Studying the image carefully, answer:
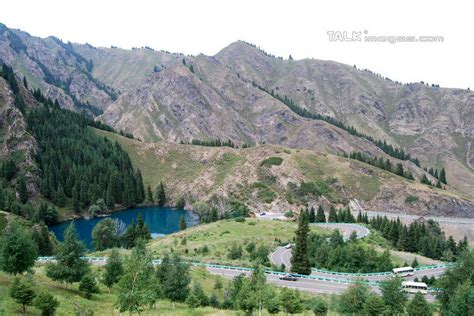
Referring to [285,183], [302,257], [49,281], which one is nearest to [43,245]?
[49,281]

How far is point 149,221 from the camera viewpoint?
166 metres

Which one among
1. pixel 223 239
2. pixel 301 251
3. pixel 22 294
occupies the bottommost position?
pixel 223 239

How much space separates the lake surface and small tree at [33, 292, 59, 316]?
3956 inches

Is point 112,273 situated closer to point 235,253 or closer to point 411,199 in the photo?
point 235,253

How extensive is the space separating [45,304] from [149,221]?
138 metres

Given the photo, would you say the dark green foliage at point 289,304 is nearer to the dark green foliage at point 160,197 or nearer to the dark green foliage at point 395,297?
the dark green foliage at point 395,297

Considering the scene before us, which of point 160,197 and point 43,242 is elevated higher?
point 160,197

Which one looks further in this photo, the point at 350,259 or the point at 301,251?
the point at 350,259

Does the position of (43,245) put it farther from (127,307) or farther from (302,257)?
(127,307)

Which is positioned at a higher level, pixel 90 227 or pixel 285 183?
pixel 285 183

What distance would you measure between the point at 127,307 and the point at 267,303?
16.1m

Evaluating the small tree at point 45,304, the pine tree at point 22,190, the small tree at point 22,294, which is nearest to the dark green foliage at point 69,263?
the small tree at point 22,294

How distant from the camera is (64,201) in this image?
17150 cm

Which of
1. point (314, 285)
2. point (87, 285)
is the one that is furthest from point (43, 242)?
point (314, 285)
